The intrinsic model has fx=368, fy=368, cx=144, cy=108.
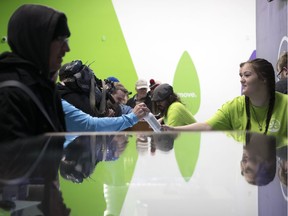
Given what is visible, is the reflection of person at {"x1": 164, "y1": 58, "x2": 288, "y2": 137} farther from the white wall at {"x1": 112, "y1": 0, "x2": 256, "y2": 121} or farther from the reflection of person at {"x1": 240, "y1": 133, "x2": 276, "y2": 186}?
the white wall at {"x1": 112, "y1": 0, "x2": 256, "y2": 121}

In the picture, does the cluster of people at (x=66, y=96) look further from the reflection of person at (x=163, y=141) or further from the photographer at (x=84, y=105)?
the reflection of person at (x=163, y=141)

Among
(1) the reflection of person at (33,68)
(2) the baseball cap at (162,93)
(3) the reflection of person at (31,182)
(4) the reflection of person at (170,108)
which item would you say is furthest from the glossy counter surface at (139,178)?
(2) the baseball cap at (162,93)

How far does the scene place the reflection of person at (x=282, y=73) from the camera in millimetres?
1958

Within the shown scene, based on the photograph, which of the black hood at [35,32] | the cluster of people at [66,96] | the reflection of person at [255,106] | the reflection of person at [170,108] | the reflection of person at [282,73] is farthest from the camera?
the reflection of person at [170,108]

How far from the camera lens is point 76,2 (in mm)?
4973

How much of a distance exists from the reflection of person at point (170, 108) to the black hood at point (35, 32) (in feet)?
4.94

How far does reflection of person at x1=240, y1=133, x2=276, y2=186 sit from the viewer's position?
0.68 metres

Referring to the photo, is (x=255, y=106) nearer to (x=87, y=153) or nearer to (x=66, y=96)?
(x=66, y=96)

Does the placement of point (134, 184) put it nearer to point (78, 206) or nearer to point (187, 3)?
point (78, 206)

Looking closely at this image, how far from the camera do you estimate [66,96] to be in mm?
1800

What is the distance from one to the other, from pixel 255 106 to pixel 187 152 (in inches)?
41.1

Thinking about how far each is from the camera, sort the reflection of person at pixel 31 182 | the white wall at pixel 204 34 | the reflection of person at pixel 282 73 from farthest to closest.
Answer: the white wall at pixel 204 34 < the reflection of person at pixel 282 73 < the reflection of person at pixel 31 182

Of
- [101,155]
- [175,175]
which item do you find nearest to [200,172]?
[175,175]

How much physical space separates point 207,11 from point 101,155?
4.59 metres
